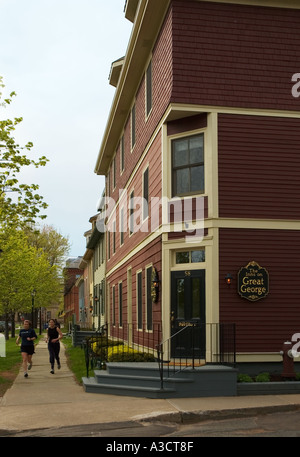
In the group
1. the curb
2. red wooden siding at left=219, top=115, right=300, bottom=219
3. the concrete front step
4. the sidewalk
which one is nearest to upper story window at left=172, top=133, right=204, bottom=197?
red wooden siding at left=219, top=115, right=300, bottom=219

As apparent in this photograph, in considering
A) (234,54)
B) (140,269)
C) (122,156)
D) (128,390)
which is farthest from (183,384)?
(122,156)

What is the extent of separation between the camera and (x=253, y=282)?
1382 centimetres

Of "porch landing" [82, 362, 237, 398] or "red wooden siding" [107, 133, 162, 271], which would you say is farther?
"red wooden siding" [107, 133, 162, 271]

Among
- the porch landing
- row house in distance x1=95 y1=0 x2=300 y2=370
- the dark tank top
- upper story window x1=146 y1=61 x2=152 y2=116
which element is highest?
upper story window x1=146 y1=61 x2=152 y2=116

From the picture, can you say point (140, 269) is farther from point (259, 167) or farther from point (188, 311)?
point (259, 167)

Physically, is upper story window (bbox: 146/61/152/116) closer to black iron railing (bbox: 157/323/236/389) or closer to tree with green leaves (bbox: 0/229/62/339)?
black iron railing (bbox: 157/323/236/389)

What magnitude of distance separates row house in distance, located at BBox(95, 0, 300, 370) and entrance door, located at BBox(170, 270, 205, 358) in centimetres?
3

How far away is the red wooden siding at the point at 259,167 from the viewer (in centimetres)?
1416

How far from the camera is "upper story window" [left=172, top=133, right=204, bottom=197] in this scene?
14.5m

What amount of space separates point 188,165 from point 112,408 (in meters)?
6.23

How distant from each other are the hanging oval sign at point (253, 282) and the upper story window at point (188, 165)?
2.17 m

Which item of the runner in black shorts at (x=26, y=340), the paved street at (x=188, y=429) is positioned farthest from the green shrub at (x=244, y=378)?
the runner in black shorts at (x=26, y=340)

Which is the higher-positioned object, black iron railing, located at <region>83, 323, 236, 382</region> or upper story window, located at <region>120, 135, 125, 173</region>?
upper story window, located at <region>120, 135, 125, 173</region>
